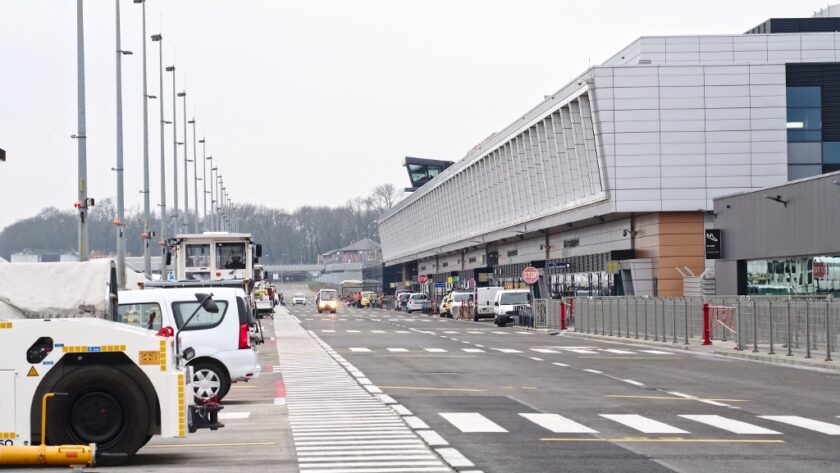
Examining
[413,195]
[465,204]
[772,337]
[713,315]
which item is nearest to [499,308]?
[713,315]

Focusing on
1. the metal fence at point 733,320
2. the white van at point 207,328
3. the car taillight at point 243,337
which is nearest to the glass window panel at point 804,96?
the metal fence at point 733,320

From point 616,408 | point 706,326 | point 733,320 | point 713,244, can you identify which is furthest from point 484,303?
point 616,408

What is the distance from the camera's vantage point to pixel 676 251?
64.1m

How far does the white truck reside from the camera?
1230cm

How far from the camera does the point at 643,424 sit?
1616 centimetres

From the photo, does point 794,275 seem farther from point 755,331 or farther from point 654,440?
point 654,440

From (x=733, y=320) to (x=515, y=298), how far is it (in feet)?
91.6

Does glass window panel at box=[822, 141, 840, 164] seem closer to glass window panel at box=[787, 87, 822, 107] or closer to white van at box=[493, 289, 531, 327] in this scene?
glass window panel at box=[787, 87, 822, 107]

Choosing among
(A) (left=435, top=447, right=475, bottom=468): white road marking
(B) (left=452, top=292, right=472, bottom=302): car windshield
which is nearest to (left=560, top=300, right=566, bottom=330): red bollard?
(B) (left=452, top=292, right=472, bottom=302): car windshield

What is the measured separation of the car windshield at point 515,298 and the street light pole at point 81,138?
109 ft

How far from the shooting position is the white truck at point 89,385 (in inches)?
484

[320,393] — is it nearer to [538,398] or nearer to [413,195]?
[538,398]

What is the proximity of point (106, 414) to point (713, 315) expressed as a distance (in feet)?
99.0

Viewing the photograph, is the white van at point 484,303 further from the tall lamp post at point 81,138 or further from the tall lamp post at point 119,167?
the tall lamp post at point 81,138
